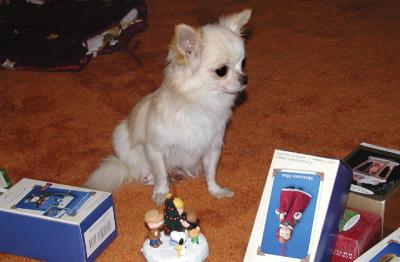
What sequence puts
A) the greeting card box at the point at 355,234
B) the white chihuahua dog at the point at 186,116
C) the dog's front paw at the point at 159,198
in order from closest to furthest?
the greeting card box at the point at 355,234 < the white chihuahua dog at the point at 186,116 < the dog's front paw at the point at 159,198

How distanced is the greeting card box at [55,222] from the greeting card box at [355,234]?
86cm

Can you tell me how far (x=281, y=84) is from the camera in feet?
10.7

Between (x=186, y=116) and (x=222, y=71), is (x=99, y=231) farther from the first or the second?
(x=222, y=71)

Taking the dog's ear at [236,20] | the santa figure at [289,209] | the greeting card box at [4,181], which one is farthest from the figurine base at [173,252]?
the dog's ear at [236,20]

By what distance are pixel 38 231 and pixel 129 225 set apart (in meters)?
0.40

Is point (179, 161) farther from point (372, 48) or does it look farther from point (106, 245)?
point (372, 48)

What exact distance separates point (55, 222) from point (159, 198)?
57 centimetres

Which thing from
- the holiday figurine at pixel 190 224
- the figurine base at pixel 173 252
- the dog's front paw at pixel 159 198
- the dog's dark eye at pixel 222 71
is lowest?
the dog's front paw at pixel 159 198

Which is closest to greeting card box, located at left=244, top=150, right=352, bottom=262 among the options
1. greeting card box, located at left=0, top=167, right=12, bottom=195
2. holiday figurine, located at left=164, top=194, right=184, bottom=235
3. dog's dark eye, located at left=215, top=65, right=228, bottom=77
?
holiday figurine, located at left=164, top=194, right=184, bottom=235

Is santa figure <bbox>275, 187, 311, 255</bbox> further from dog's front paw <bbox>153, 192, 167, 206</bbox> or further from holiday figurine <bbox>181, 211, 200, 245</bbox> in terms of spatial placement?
dog's front paw <bbox>153, 192, 167, 206</bbox>

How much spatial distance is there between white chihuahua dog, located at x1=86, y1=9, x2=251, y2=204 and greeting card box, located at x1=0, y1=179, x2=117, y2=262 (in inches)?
10.4

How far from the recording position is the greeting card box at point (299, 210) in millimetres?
1730

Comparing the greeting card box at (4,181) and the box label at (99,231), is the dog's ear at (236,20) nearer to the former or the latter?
the box label at (99,231)

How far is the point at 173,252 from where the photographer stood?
→ 1.85 m
